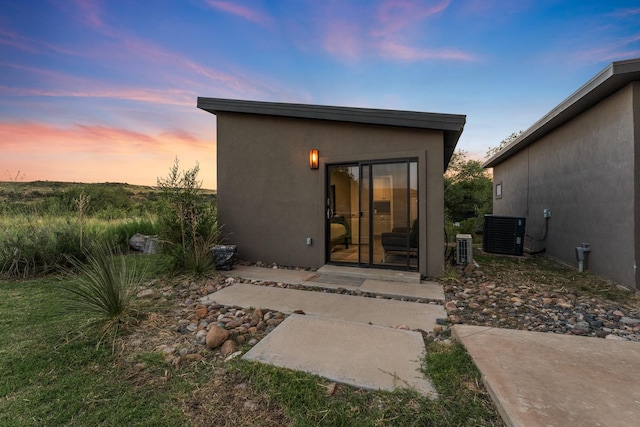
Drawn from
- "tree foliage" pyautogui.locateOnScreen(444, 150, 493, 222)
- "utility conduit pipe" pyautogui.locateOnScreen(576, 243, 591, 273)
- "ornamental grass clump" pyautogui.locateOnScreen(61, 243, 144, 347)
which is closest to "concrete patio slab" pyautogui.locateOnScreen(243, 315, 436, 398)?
"ornamental grass clump" pyautogui.locateOnScreen(61, 243, 144, 347)

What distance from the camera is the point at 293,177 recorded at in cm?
565

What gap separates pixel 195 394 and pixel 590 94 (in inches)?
274

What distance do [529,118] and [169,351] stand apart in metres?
14.2

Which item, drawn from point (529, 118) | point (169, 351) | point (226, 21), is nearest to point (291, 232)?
point (169, 351)

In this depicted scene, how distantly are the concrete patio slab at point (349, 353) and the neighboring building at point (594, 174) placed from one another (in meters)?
4.46

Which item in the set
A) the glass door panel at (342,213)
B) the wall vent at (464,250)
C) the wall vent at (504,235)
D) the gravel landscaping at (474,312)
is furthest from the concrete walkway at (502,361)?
the wall vent at (504,235)

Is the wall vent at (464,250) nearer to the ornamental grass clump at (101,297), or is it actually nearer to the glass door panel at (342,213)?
the glass door panel at (342,213)

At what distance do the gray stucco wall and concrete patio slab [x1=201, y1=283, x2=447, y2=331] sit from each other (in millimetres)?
3649

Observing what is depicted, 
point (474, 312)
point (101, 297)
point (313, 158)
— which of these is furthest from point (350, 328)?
point (313, 158)

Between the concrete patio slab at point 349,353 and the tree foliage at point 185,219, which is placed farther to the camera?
the tree foliage at point 185,219

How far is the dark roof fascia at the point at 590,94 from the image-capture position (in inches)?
150

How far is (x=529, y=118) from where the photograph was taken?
11.0 meters

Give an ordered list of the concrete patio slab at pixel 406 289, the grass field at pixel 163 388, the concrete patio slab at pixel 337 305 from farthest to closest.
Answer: the concrete patio slab at pixel 406 289
the concrete patio slab at pixel 337 305
the grass field at pixel 163 388

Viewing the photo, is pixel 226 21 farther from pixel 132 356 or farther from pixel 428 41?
pixel 132 356
